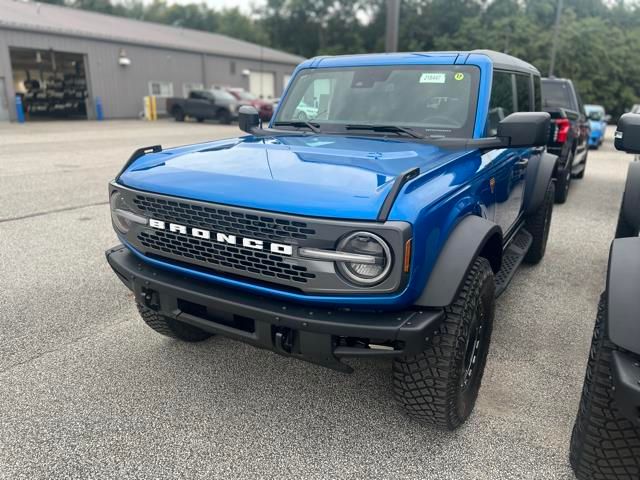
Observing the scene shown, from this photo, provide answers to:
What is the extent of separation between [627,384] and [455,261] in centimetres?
78

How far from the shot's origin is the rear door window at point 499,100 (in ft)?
11.1

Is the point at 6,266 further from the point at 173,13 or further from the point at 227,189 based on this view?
the point at 173,13

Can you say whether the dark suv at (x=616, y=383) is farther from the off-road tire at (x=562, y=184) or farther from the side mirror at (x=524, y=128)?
the off-road tire at (x=562, y=184)

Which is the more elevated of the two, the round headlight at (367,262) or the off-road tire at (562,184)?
the round headlight at (367,262)

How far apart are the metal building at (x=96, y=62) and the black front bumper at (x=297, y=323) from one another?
23.4m

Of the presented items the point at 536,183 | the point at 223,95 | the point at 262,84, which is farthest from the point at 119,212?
the point at 262,84

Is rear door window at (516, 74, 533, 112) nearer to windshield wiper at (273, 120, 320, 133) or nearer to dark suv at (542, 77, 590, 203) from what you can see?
windshield wiper at (273, 120, 320, 133)

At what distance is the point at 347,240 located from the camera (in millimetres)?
2076

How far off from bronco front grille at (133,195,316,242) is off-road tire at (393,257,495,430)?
726mm

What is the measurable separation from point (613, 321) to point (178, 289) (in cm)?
183

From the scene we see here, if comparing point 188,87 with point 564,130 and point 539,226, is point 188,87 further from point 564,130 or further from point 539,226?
point 539,226

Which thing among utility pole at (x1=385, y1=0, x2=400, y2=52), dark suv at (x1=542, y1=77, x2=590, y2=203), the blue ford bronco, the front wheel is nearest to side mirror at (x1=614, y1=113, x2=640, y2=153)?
the blue ford bronco

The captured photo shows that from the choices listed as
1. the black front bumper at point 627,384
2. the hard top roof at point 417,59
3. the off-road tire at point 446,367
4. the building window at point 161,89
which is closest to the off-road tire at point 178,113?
the building window at point 161,89

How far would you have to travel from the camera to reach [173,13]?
69.2 m
